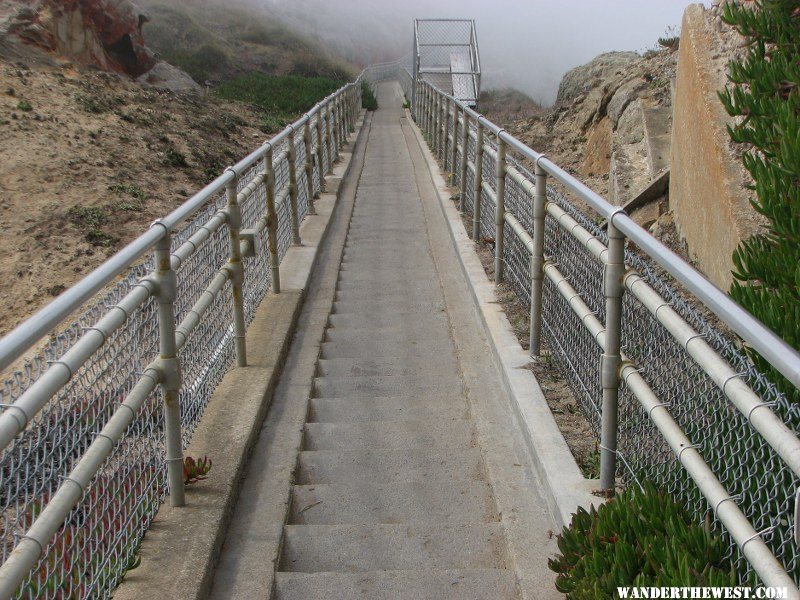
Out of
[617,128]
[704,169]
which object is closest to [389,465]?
[704,169]

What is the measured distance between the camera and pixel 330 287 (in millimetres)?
7977

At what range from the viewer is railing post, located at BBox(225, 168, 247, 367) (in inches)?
207

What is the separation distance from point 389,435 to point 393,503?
722 millimetres

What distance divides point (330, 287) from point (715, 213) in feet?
10.1

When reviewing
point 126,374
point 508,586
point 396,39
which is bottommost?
point 508,586

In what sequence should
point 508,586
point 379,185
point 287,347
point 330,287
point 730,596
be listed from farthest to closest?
point 379,185, point 330,287, point 287,347, point 508,586, point 730,596

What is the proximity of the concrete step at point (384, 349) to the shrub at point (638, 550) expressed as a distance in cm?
301

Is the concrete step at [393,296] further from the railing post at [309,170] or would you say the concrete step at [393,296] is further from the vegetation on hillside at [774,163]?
the vegetation on hillside at [774,163]

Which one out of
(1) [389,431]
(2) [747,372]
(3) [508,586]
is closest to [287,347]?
(1) [389,431]

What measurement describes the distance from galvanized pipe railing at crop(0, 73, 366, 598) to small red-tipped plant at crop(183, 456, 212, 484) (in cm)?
18

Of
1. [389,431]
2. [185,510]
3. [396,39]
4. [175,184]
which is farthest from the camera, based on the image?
[396,39]

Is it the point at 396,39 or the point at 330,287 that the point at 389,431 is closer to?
the point at 330,287

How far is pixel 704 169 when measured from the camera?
732cm

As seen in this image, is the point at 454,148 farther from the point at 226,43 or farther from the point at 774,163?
the point at 226,43
